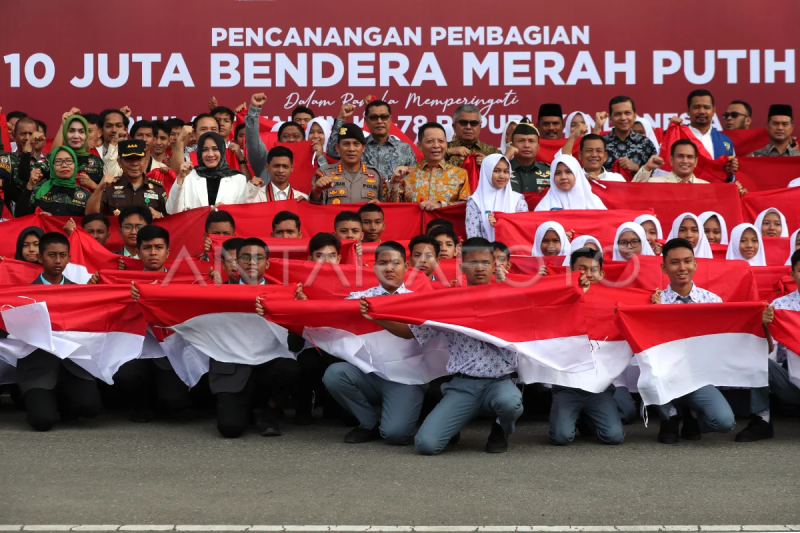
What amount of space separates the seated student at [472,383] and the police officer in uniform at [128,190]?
403 cm

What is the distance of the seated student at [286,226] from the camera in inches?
400

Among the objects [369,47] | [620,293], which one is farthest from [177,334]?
[369,47]

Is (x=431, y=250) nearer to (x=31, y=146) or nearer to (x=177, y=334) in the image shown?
(x=177, y=334)

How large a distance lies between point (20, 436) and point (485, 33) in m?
9.38

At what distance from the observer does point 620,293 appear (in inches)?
340

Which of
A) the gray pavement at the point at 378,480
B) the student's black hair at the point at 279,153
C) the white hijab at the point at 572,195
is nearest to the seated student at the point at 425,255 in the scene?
the gray pavement at the point at 378,480

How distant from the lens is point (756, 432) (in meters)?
7.82

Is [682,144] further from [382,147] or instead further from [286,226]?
[286,226]

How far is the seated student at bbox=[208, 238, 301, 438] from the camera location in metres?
8.00

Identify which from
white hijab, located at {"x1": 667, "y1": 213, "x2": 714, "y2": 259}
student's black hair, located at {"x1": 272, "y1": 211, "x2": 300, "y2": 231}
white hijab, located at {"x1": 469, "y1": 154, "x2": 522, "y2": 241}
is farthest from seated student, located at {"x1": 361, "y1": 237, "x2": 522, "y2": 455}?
white hijab, located at {"x1": 667, "y1": 213, "x2": 714, "y2": 259}

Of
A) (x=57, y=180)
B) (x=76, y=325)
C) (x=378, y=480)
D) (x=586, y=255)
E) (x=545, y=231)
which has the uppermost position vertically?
(x=57, y=180)

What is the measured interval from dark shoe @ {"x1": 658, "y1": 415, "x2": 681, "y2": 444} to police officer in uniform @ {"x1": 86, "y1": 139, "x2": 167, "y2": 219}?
559 centimetres

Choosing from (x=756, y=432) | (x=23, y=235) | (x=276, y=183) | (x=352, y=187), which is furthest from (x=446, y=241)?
(x=23, y=235)

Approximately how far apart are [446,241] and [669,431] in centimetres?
295
